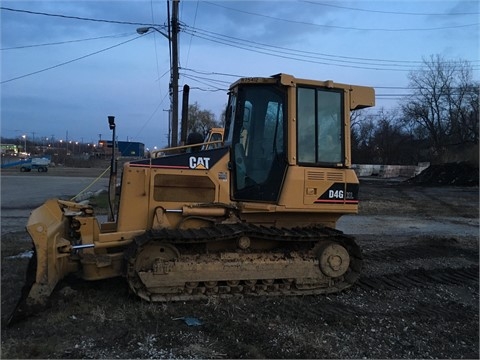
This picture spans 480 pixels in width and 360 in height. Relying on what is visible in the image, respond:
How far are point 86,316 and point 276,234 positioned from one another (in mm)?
2488

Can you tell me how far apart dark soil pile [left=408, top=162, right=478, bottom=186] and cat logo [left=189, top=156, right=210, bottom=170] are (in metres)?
32.0

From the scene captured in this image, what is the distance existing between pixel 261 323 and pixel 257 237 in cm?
131

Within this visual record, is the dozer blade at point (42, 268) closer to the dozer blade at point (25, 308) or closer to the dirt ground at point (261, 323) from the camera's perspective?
the dozer blade at point (25, 308)

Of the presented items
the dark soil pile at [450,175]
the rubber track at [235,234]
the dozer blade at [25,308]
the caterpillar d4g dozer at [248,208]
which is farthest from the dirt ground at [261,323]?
the dark soil pile at [450,175]

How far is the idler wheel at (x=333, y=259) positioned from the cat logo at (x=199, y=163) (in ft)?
6.33

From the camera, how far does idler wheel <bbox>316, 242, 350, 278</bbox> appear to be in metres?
6.22

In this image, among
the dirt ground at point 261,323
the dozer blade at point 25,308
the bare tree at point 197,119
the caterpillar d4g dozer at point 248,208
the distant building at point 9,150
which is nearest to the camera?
the dirt ground at point 261,323

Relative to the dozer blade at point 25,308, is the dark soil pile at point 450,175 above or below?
above

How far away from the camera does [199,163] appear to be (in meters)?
6.20

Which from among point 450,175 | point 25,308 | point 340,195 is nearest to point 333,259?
point 340,195

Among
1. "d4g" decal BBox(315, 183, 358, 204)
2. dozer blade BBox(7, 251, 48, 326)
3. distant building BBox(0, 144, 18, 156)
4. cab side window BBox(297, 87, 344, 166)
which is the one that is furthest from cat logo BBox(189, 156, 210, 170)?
distant building BBox(0, 144, 18, 156)

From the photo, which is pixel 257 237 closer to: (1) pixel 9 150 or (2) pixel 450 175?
(2) pixel 450 175

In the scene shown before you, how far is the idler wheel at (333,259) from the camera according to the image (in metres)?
6.22

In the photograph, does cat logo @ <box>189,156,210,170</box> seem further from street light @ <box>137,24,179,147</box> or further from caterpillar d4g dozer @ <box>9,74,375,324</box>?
street light @ <box>137,24,179,147</box>
